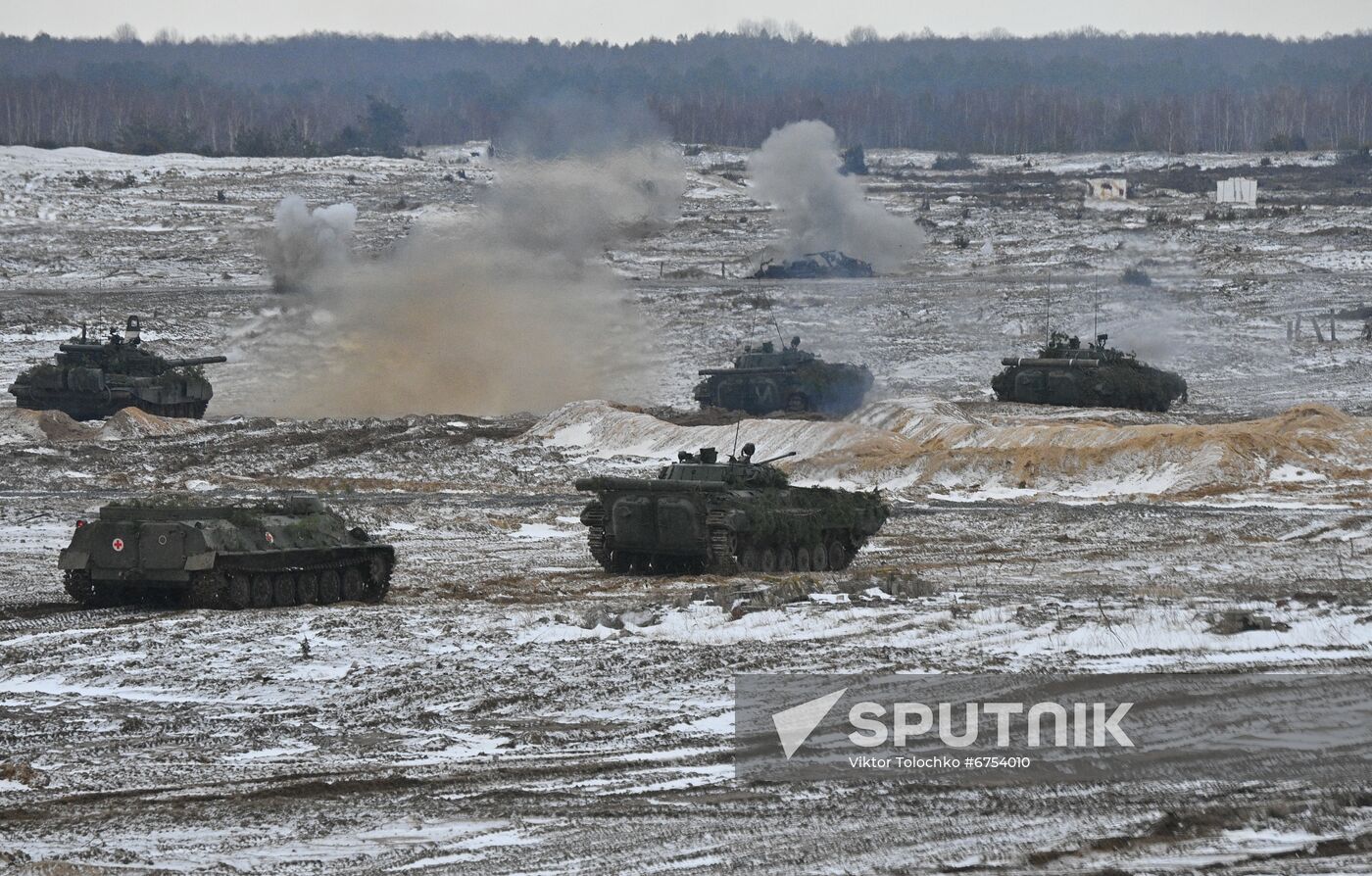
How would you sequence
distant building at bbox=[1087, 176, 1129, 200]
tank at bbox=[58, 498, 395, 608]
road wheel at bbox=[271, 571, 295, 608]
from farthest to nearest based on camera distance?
distant building at bbox=[1087, 176, 1129, 200]
road wheel at bbox=[271, 571, 295, 608]
tank at bbox=[58, 498, 395, 608]

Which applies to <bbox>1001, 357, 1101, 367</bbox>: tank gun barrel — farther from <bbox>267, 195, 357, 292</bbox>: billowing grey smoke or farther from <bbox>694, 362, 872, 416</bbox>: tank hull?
<bbox>267, 195, 357, 292</bbox>: billowing grey smoke

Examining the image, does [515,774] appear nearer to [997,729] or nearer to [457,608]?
[997,729]

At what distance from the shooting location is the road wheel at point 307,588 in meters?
22.7

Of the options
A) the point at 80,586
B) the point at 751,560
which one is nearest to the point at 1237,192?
the point at 751,560

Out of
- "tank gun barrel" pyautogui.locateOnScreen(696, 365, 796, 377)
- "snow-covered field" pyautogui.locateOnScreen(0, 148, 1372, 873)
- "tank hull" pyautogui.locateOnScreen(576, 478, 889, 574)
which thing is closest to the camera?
"snow-covered field" pyautogui.locateOnScreen(0, 148, 1372, 873)

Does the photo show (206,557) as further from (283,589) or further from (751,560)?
(751,560)

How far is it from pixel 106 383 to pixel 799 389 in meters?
19.9

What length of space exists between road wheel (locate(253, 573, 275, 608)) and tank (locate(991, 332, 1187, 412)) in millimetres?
36633

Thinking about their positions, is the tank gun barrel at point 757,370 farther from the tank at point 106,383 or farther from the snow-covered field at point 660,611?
the tank at point 106,383

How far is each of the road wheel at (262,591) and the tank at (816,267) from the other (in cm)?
6027

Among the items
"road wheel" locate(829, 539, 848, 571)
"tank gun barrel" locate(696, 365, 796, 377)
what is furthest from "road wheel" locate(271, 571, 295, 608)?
"tank gun barrel" locate(696, 365, 796, 377)

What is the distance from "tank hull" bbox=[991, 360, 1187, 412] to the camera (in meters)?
54.9

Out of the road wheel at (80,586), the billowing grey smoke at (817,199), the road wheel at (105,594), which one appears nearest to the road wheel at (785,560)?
the road wheel at (105,594)

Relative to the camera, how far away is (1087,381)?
5506cm
